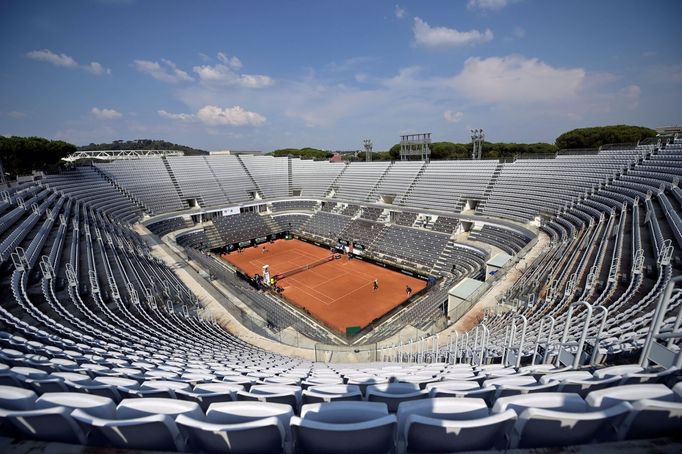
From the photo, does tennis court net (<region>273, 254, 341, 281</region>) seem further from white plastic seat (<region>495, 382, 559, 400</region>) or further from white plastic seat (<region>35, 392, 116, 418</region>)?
white plastic seat (<region>495, 382, 559, 400</region>)

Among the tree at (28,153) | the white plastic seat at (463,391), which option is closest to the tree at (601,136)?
the white plastic seat at (463,391)

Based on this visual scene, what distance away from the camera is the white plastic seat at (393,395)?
3.52m

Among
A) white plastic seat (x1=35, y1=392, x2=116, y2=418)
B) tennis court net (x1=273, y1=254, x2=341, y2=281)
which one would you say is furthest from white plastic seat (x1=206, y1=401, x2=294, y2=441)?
tennis court net (x1=273, y1=254, x2=341, y2=281)

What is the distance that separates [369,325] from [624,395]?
23054 millimetres

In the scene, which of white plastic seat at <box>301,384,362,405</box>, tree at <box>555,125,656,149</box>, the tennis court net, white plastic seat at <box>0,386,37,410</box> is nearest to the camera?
white plastic seat at <box>0,386,37,410</box>

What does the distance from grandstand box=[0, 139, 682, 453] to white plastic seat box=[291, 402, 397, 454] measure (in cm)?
2

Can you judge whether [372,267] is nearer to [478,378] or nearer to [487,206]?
[487,206]

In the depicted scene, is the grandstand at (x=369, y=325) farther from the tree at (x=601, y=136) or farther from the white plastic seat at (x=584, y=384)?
the tree at (x=601, y=136)

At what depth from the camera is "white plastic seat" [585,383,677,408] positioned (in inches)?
106

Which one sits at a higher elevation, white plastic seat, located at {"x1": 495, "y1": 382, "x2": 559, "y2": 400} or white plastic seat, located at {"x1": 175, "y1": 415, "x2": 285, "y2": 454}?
white plastic seat, located at {"x1": 175, "y1": 415, "x2": 285, "y2": 454}

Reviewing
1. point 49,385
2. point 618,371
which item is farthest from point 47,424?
point 618,371

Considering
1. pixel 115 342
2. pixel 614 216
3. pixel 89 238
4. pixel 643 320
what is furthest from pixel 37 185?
pixel 614 216

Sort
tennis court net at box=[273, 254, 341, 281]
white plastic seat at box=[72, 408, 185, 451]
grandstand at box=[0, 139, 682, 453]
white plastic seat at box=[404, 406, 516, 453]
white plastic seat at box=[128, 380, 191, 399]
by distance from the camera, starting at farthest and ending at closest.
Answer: tennis court net at box=[273, 254, 341, 281], white plastic seat at box=[128, 380, 191, 399], grandstand at box=[0, 139, 682, 453], white plastic seat at box=[72, 408, 185, 451], white plastic seat at box=[404, 406, 516, 453]

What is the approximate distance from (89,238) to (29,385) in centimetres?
2211
